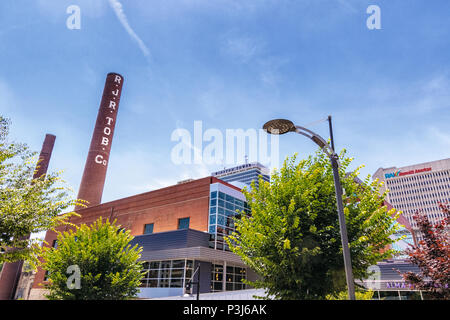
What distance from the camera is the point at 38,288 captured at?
4700 centimetres

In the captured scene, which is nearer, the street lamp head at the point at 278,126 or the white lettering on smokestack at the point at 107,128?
the street lamp head at the point at 278,126

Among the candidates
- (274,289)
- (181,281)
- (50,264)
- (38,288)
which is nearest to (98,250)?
(50,264)

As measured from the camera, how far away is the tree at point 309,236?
991cm

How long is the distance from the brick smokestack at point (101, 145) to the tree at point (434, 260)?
49643 millimetres

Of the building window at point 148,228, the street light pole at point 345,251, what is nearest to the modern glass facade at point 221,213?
the building window at point 148,228

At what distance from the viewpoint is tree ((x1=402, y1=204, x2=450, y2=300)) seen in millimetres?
11547

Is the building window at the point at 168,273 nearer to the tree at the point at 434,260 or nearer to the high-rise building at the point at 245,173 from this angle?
the tree at the point at 434,260

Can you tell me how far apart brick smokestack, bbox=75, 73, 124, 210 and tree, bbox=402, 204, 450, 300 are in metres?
49.6

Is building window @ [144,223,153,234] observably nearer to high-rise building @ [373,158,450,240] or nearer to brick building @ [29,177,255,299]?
brick building @ [29,177,255,299]

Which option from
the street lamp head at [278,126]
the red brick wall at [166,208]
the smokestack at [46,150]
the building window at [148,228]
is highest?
the smokestack at [46,150]

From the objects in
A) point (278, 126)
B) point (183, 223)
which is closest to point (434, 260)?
point (278, 126)

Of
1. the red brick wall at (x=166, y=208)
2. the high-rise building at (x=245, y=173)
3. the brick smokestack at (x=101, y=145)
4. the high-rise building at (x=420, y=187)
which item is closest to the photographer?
the red brick wall at (x=166, y=208)
